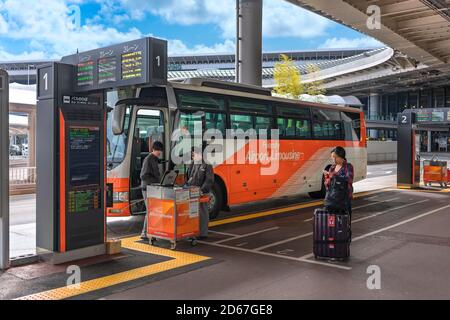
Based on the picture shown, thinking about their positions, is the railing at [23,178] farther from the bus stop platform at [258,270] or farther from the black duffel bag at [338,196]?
the black duffel bag at [338,196]

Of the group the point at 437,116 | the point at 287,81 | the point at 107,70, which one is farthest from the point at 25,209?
the point at 437,116

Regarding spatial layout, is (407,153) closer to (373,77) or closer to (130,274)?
(130,274)

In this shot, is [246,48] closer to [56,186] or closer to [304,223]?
[304,223]

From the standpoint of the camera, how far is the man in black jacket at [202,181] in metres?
9.19

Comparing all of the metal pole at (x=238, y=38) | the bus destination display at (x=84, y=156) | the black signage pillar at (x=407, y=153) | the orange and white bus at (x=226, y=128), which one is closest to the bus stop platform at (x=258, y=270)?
the bus destination display at (x=84, y=156)

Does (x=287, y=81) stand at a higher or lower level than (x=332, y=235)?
higher

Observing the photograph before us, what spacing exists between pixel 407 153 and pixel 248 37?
871 centimetres

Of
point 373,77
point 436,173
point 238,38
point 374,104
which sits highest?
point 373,77

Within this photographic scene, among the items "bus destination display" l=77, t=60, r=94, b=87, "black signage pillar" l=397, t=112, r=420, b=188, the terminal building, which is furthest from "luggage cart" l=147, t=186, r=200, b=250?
the terminal building

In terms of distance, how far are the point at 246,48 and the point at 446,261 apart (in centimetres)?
1546

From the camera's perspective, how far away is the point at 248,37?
2123 centimetres

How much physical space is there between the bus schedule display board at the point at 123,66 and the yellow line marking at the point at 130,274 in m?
2.80

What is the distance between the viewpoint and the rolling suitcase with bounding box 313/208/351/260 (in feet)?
25.1
